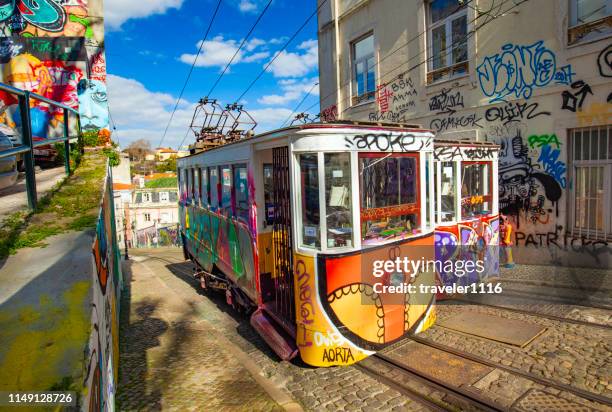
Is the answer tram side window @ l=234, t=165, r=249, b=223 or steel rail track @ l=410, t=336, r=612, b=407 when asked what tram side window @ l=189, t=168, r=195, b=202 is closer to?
tram side window @ l=234, t=165, r=249, b=223

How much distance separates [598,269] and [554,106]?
3.62 meters

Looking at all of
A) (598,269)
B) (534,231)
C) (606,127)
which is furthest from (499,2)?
(598,269)

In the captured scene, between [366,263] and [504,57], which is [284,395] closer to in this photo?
[366,263]

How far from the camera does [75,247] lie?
2.70 m

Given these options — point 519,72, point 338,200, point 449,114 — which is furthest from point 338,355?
point 449,114

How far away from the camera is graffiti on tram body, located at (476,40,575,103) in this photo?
870cm

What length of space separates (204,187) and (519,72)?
7850 mm

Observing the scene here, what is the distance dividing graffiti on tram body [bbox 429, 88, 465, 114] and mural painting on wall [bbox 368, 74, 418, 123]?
860mm

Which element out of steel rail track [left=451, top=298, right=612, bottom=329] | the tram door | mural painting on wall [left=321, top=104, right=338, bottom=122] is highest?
mural painting on wall [left=321, top=104, right=338, bottom=122]

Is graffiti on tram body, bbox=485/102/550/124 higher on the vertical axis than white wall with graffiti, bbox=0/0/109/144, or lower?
lower

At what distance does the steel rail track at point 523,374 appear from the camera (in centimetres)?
392

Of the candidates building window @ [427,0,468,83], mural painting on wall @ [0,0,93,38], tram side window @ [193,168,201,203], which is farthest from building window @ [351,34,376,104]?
mural painting on wall @ [0,0,93,38]

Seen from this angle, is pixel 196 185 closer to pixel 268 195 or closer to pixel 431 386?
pixel 268 195

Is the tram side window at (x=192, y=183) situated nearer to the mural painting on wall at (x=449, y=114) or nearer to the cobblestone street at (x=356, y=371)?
the cobblestone street at (x=356, y=371)
